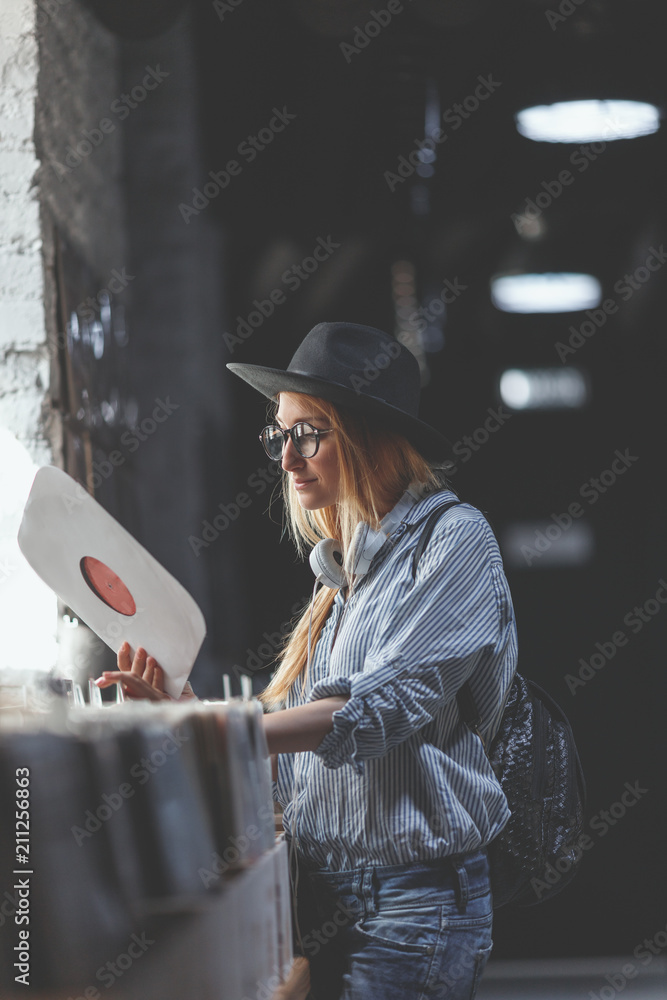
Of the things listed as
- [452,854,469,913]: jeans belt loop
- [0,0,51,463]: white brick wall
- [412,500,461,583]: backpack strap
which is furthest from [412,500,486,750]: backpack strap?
[0,0,51,463]: white brick wall

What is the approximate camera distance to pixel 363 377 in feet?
4.70

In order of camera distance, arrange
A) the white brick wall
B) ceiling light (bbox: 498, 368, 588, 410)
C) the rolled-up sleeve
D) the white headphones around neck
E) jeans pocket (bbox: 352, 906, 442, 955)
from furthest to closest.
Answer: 1. ceiling light (bbox: 498, 368, 588, 410)
2. the white brick wall
3. the white headphones around neck
4. jeans pocket (bbox: 352, 906, 442, 955)
5. the rolled-up sleeve

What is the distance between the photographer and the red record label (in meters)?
1.30

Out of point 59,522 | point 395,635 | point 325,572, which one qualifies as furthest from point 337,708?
point 59,522

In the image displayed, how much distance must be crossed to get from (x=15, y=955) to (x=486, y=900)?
71cm

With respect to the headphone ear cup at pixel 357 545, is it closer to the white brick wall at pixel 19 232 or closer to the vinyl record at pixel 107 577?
the vinyl record at pixel 107 577

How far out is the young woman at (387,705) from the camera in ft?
3.85

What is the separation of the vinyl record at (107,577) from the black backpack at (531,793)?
1.25ft

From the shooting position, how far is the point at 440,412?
4.02 metres

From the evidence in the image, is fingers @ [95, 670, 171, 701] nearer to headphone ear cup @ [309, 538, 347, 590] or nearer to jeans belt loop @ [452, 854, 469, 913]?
headphone ear cup @ [309, 538, 347, 590]

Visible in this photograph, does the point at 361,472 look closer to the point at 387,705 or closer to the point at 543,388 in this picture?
the point at 387,705

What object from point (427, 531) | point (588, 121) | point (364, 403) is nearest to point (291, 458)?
point (364, 403)

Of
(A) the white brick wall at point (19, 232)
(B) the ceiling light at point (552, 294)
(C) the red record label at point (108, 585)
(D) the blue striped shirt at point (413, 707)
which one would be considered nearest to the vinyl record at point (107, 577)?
(C) the red record label at point (108, 585)

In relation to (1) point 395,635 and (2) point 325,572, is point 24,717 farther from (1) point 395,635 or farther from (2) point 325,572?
(2) point 325,572
